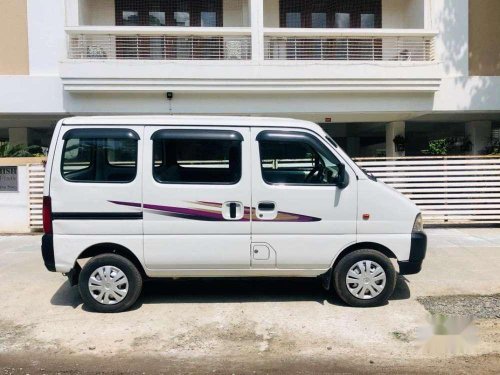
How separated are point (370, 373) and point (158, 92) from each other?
9954mm

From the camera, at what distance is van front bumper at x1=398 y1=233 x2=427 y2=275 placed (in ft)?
17.5

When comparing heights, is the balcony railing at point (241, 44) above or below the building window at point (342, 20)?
below

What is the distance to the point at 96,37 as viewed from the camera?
1282 cm

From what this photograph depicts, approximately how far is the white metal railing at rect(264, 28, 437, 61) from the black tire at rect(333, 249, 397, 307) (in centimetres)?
877

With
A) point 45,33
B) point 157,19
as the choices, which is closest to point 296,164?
point 45,33

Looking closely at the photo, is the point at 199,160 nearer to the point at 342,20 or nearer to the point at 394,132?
the point at 342,20

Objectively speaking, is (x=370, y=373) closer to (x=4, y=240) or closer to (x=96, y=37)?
(x=4, y=240)

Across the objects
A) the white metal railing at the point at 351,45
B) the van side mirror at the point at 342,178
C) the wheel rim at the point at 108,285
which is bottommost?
the wheel rim at the point at 108,285

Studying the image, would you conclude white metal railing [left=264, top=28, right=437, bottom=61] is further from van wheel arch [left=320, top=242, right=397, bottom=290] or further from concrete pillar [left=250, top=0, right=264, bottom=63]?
van wheel arch [left=320, top=242, right=397, bottom=290]

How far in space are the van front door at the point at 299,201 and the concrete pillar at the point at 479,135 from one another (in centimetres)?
1287

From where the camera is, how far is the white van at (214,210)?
17.0ft

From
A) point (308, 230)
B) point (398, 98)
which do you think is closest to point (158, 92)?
point (398, 98)

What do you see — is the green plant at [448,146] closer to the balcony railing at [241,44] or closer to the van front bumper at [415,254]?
the balcony railing at [241,44]

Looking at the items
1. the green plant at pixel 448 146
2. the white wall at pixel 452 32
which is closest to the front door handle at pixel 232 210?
the green plant at pixel 448 146
